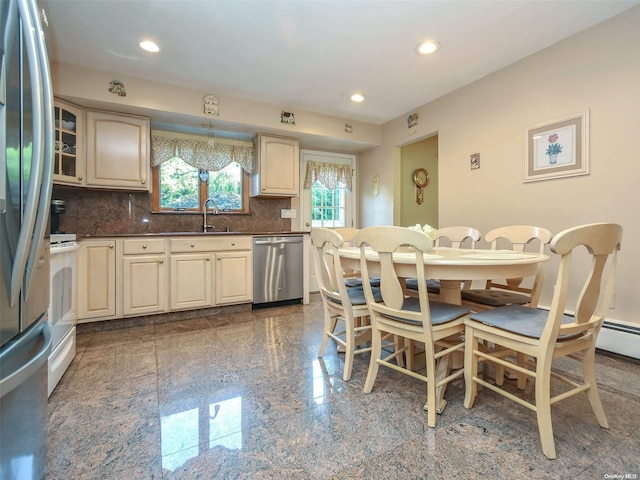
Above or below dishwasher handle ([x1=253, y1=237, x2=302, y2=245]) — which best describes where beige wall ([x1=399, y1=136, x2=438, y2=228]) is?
above

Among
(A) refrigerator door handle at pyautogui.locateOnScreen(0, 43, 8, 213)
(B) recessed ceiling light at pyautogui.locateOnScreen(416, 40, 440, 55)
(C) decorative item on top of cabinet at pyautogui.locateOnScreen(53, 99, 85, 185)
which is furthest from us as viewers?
(C) decorative item on top of cabinet at pyautogui.locateOnScreen(53, 99, 85, 185)

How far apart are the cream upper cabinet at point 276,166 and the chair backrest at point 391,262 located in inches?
94.2

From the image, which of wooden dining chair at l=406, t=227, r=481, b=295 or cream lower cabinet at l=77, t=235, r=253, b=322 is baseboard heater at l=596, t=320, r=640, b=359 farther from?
cream lower cabinet at l=77, t=235, r=253, b=322

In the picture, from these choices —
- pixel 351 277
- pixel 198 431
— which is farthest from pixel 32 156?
pixel 351 277

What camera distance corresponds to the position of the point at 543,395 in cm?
127

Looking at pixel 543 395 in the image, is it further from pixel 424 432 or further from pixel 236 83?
pixel 236 83

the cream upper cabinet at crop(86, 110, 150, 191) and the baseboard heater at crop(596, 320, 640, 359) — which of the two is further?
the cream upper cabinet at crop(86, 110, 150, 191)

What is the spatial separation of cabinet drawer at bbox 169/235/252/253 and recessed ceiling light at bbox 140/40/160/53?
1.66 m

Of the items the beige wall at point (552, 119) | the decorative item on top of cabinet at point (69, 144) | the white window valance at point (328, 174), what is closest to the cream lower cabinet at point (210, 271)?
the decorative item on top of cabinet at point (69, 144)

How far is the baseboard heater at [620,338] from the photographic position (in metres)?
2.12

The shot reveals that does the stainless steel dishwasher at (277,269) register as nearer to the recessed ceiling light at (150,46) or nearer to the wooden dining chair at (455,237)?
the wooden dining chair at (455,237)

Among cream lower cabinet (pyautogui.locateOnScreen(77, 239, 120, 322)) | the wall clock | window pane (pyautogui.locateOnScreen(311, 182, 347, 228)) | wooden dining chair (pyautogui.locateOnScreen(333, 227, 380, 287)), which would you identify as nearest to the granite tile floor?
wooden dining chair (pyautogui.locateOnScreen(333, 227, 380, 287))

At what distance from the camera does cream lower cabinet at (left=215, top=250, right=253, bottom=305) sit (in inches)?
133

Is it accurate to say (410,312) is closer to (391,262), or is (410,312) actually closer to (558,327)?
(391,262)
